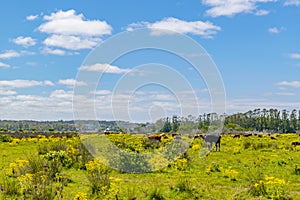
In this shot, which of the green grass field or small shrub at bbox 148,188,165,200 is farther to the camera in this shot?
small shrub at bbox 148,188,165,200

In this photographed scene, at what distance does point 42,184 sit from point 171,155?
10.4 metres

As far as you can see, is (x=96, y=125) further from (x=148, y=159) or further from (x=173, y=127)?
(x=173, y=127)

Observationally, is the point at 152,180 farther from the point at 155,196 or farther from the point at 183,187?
the point at 155,196

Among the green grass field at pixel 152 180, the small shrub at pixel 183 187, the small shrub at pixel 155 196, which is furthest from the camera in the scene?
the small shrub at pixel 183 187

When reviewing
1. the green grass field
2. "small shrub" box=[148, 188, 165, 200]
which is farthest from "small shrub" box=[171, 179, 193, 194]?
"small shrub" box=[148, 188, 165, 200]

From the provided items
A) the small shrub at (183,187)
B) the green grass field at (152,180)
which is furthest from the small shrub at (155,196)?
the small shrub at (183,187)

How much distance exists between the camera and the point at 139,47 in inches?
918

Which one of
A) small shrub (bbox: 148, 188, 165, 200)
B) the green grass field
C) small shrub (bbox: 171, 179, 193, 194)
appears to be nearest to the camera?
the green grass field

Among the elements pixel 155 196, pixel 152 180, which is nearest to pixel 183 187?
pixel 155 196

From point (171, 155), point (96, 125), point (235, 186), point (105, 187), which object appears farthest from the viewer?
point (96, 125)

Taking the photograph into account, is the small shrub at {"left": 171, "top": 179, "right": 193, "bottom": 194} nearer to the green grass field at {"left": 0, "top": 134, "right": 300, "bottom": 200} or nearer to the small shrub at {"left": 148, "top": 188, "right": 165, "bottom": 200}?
the green grass field at {"left": 0, "top": 134, "right": 300, "bottom": 200}

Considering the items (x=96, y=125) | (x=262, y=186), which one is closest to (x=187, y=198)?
(x=262, y=186)

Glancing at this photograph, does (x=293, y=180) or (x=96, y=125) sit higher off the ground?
(x=96, y=125)

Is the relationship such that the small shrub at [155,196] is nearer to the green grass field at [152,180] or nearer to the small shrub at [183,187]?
Answer: the green grass field at [152,180]
